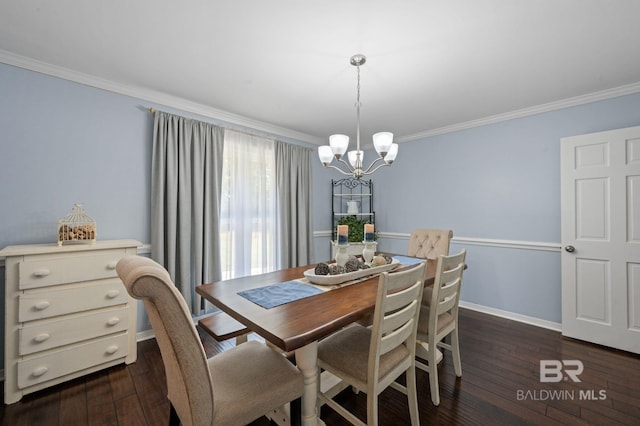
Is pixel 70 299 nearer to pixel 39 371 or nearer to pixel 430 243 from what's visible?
pixel 39 371

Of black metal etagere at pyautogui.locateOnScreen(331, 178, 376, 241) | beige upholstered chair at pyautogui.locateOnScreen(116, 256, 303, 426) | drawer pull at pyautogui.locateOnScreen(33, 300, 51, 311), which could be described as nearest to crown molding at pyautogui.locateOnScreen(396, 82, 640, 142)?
black metal etagere at pyautogui.locateOnScreen(331, 178, 376, 241)

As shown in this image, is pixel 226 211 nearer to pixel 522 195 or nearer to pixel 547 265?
pixel 522 195

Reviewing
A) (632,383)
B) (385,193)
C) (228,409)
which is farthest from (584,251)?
(228,409)

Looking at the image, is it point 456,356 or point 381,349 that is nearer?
point 381,349

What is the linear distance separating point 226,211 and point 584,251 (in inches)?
150

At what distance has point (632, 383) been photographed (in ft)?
6.54

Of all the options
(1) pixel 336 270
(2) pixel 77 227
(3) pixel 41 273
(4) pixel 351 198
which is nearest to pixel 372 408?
(1) pixel 336 270

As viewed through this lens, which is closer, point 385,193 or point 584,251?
point 584,251

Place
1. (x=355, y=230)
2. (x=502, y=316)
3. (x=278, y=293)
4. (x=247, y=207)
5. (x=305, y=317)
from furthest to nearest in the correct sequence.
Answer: (x=355, y=230) → (x=247, y=207) → (x=502, y=316) → (x=278, y=293) → (x=305, y=317)

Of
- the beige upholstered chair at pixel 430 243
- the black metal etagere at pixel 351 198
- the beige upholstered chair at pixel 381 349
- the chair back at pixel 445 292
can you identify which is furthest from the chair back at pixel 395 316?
the black metal etagere at pixel 351 198

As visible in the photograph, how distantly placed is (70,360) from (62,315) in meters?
0.34

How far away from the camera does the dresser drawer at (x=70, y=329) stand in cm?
184

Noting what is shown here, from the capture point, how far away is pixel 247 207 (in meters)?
3.46

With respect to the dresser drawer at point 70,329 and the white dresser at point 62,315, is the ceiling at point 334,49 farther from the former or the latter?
the dresser drawer at point 70,329
